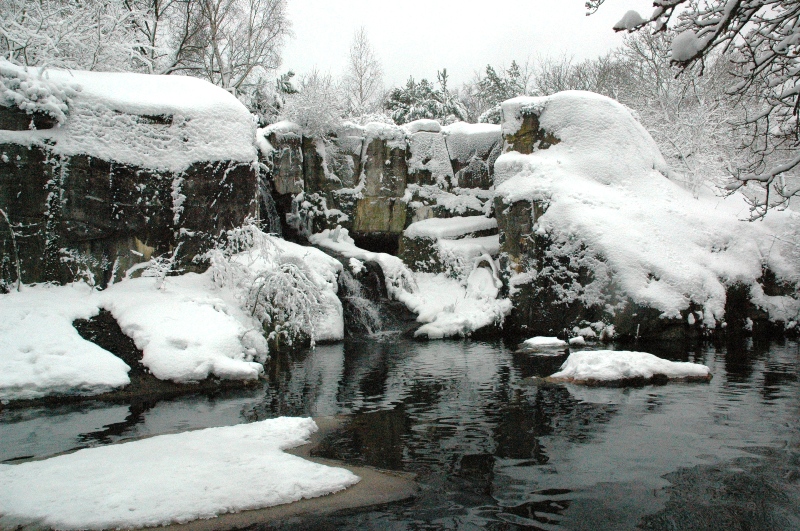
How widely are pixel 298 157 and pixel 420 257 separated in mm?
5892

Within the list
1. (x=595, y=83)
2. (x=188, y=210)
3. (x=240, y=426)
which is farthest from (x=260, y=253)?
(x=595, y=83)

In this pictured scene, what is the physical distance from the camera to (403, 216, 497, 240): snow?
1939cm

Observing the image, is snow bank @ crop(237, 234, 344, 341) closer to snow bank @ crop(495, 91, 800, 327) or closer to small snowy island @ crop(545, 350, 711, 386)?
snow bank @ crop(495, 91, 800, 327)

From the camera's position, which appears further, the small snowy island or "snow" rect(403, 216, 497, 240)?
"snow" rect(403, 216, 497, 240)

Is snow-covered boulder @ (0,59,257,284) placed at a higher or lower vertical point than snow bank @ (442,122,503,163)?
lower

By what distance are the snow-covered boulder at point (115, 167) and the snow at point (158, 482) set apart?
7.18 metres

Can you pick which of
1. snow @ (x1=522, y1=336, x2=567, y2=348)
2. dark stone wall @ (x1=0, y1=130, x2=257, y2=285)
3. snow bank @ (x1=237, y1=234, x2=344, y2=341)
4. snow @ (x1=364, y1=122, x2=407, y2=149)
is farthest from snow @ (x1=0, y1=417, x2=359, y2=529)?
snow @ (x1=364, y1=122, x2=407, y2=149)

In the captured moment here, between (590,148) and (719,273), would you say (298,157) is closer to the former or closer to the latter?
(590,148)

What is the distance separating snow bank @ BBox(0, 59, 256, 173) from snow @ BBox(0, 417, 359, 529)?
820cm

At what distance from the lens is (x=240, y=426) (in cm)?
573

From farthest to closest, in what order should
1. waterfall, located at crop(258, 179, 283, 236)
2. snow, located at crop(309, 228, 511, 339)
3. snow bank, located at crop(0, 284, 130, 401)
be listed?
waterfall, located at crop(258, 179, 283, 236) → snow, located at crop(309, 228, 511, 339) → snow bank, located at crop(0, 284, 130, 401)

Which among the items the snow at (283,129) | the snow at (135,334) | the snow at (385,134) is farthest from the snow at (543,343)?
the snow at (283,129)

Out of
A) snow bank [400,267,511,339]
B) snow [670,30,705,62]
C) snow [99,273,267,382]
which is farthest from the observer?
snow bank [400,267,511,339]

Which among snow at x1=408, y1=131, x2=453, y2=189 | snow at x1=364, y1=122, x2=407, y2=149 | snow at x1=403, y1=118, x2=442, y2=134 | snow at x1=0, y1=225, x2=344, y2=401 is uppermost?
snow at x1=403, y1=118, x2=442, y2=134
